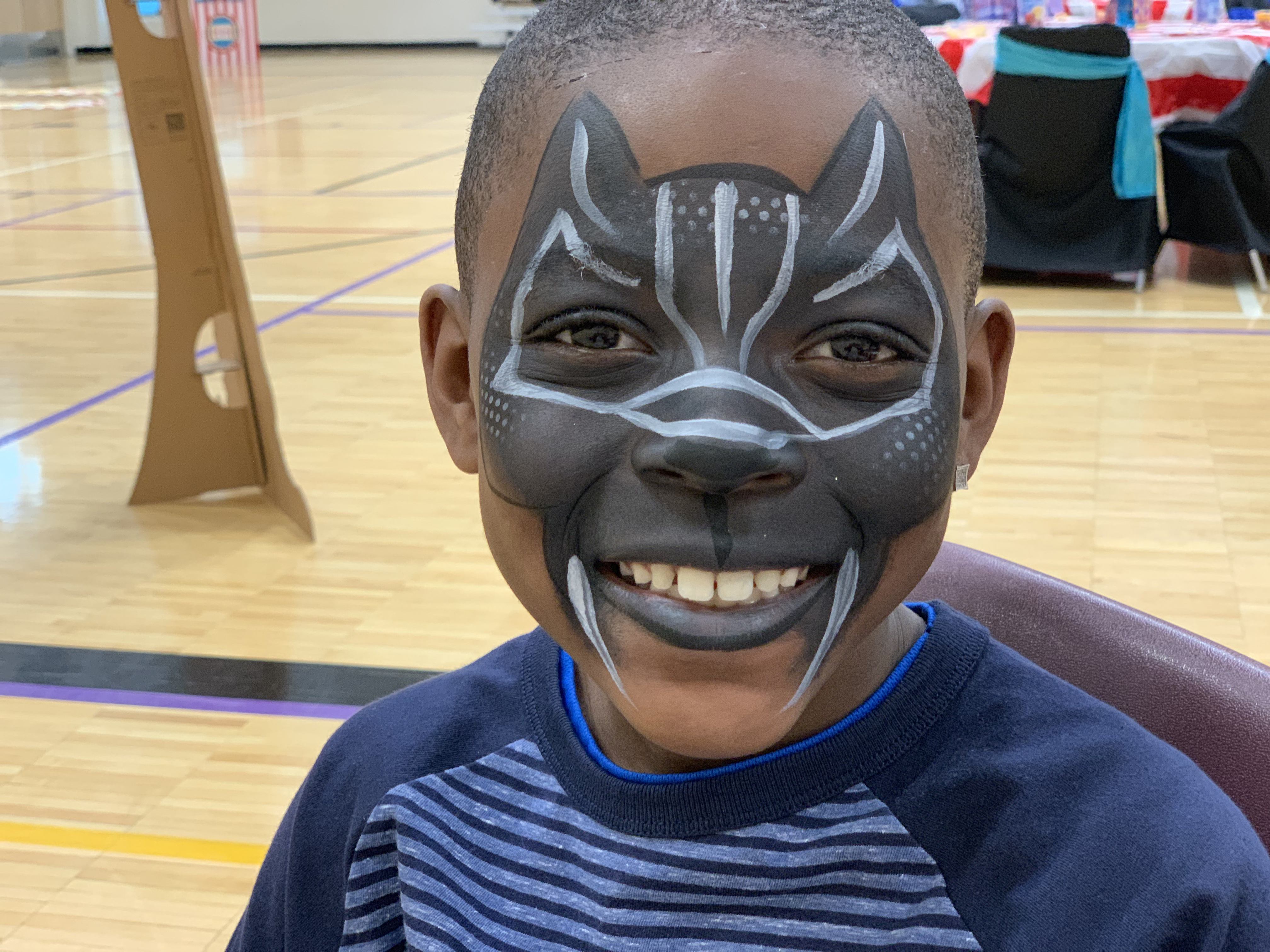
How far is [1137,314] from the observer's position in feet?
16.9

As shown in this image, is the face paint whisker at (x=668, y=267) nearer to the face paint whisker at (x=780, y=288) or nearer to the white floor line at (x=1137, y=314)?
the face paint whisker at (x=780, y=288)

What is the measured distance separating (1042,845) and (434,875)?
39 cm

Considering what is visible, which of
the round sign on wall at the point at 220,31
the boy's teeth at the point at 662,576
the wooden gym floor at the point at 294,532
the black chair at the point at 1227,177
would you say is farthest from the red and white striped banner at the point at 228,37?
the boy's teeth at the point at 662,576

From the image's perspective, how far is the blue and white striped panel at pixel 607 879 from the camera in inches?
33.9

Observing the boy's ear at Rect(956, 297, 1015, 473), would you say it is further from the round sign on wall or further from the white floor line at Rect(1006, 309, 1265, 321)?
the round sign on wall

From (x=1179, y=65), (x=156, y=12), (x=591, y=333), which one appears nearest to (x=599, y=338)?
(x=591, y=333)

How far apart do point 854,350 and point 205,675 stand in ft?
6.70

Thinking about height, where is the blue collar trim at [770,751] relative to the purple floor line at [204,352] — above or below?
above

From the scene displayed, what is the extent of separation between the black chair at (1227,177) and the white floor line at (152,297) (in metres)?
2.98

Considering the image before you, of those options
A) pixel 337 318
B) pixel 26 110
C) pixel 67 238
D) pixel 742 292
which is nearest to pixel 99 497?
pixel 337 318

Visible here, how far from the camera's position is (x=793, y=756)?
0.89 meters

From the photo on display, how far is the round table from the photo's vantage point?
5.43 m

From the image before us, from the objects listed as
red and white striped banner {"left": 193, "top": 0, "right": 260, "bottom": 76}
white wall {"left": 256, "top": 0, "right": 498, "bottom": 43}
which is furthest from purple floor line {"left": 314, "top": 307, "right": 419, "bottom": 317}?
Answer: white wall {"left": 256, "top": 0, "right": 498, "bottom": 43}

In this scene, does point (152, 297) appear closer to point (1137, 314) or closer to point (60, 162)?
point (1137, 314)
